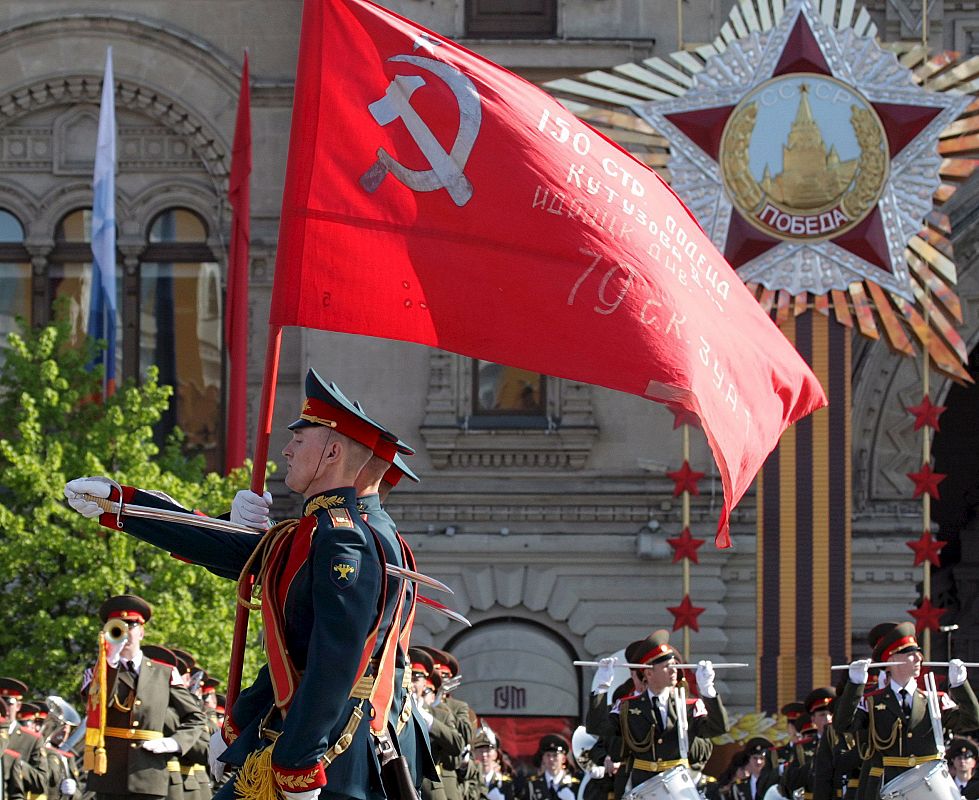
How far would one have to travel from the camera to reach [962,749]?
1941cm

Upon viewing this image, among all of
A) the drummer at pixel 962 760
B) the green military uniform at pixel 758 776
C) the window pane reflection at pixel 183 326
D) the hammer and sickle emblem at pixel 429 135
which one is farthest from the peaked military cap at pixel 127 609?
the window pane reflection at pixel 183 326

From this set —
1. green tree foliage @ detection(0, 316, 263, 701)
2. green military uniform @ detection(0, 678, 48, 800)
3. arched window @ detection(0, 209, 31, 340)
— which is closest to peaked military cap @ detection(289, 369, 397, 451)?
green military uniform @ detection(0, 678, 48, 800)

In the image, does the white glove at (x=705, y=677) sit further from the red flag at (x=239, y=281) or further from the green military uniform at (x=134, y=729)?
the red flag at (x=239, y=281)

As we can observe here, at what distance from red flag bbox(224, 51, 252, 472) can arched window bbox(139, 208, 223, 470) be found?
182 cm

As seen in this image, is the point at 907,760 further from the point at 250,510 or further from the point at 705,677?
the point at 250,510

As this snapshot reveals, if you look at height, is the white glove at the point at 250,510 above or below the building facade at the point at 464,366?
below

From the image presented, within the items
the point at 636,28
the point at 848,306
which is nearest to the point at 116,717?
the point at 848,306

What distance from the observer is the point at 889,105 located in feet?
77.5

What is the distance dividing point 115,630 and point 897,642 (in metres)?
5.62

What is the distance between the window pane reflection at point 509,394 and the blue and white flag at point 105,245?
4763 mm

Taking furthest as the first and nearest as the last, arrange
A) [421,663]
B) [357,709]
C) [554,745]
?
[554,745] < [421,663] < [357,709]

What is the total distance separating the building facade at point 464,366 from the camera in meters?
27.6

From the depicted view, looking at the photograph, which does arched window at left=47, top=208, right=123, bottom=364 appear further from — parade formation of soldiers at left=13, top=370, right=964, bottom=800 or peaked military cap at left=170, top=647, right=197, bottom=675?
peaked military cap at left=170, top=647, right=197, bottom=675

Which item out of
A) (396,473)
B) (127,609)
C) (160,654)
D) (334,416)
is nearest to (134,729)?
(127,609)
